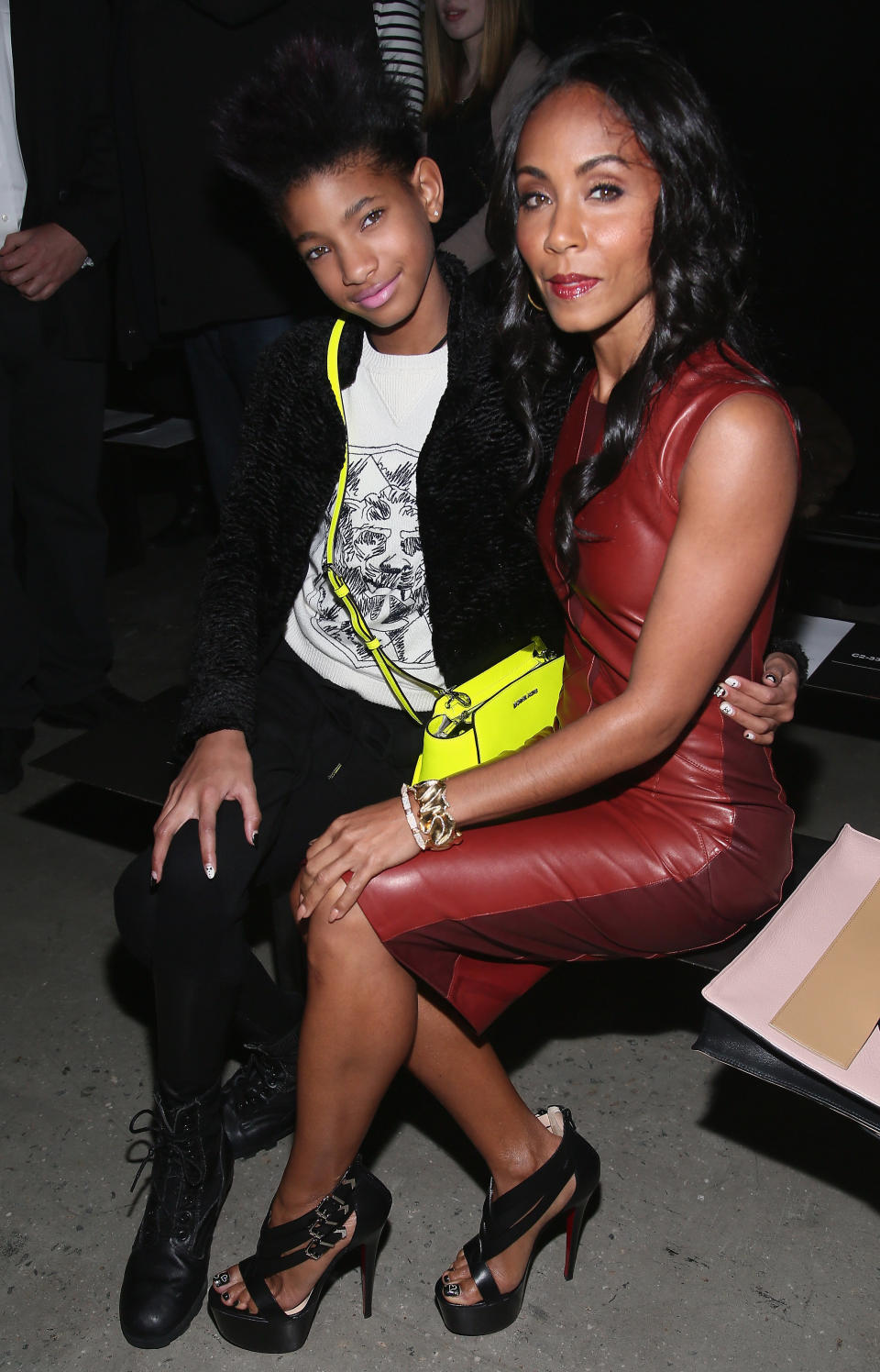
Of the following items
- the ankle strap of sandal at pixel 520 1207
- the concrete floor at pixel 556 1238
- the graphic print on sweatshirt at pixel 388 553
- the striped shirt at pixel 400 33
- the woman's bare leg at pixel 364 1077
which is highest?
the striped shirt at pixel 400 33

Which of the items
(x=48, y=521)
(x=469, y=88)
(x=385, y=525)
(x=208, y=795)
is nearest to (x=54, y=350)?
(x=48, y=521)

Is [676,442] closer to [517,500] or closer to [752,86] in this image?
[517,500]

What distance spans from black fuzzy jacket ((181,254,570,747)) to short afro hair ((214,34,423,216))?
0.24 meters

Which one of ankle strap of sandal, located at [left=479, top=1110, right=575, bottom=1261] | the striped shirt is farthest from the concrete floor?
the striped shirt

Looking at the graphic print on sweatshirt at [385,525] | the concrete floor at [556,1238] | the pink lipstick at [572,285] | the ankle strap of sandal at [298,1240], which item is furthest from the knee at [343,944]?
the pink lipstick at [572,285]

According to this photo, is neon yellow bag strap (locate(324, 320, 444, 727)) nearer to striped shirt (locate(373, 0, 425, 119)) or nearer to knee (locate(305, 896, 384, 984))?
knee (locate(305, 896, 384, 984))

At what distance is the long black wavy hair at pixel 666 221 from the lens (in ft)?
4.21

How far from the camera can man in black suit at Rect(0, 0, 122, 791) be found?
8.39 feet

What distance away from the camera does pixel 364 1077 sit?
1.46m

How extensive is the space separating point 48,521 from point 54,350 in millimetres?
449

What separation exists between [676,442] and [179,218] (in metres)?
1.64

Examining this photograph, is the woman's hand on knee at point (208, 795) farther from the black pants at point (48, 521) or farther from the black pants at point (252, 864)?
the black pants at point (48, 521)

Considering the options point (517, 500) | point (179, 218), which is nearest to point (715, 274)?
point (517, 500)

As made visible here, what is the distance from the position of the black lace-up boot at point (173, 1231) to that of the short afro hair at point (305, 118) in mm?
1288
